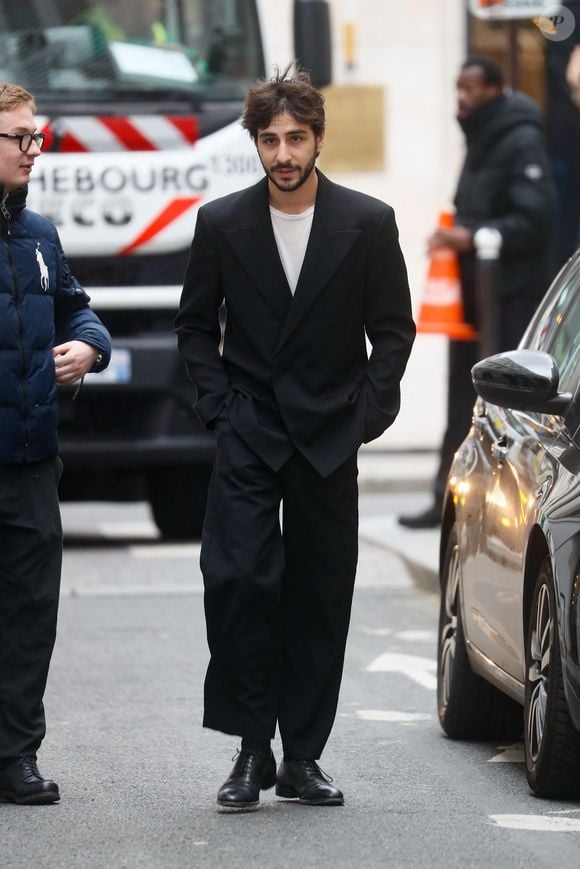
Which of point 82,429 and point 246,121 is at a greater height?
point 246,121

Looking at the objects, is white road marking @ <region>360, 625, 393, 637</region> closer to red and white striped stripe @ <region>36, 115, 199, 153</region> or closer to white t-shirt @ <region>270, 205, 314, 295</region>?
red and white striped stripe @ <region>36, 115, 199, 153</region>

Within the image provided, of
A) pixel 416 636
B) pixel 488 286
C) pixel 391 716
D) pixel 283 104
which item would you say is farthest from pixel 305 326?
pixel 488 286

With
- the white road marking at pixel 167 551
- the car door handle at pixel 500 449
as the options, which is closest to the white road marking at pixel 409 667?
the car door handle at pixel 500 449

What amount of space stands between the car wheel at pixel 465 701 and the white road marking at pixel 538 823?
124 cm

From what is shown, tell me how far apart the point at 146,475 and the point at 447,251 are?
2.31m

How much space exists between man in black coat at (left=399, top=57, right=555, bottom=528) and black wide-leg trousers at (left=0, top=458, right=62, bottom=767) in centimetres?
611

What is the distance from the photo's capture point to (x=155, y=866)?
205 inches

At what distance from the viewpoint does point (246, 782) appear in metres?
5.90

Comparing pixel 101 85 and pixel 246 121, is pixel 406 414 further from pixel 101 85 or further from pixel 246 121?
pixel 246 121

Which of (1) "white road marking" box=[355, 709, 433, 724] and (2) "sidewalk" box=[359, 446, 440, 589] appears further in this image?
(2) "sidewalk" box=[359, 446, 440, 589]

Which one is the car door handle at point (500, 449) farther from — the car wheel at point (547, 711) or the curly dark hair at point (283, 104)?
the curly dark hair at point (283, 104)

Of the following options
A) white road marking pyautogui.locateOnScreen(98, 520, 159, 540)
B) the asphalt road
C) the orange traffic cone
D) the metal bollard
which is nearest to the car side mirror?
the asphalt road

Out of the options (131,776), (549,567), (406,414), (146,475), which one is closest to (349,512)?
(549,567)

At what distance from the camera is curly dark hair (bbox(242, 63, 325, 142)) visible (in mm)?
5855
